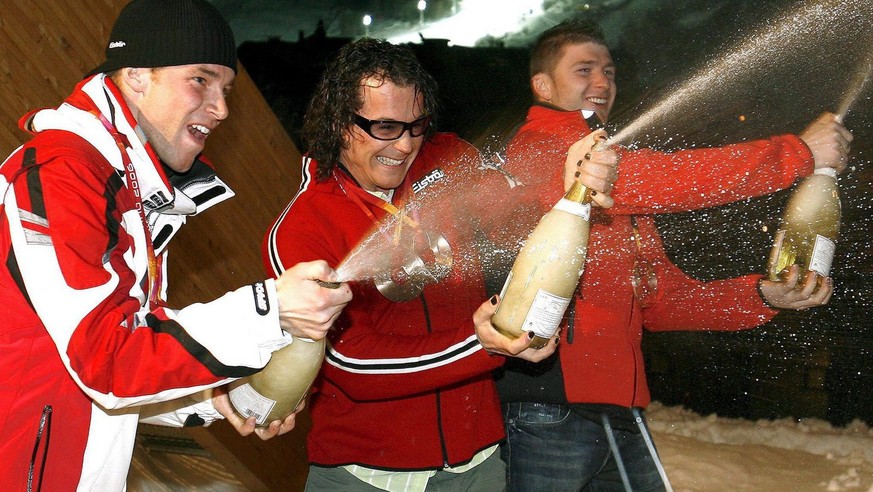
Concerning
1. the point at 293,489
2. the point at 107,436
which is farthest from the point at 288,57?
the point at 107,436

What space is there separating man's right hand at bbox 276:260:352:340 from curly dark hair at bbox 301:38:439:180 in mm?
633

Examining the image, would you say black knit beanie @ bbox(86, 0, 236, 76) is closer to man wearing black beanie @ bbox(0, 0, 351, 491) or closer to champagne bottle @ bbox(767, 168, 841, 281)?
man wearing black beanie @ bbox(0, 0, 351, 491)

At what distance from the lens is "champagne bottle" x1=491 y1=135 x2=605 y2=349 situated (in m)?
1.60

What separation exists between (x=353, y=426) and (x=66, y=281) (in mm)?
755

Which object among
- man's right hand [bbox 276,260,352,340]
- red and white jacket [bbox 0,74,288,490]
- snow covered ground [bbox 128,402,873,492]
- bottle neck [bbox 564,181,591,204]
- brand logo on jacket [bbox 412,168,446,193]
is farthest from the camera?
snow covered ground [bbox 128,402,873,492]

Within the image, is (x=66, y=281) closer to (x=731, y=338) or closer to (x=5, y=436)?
(x=5, y=436)

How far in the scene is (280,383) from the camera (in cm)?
164

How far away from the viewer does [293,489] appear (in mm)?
3662

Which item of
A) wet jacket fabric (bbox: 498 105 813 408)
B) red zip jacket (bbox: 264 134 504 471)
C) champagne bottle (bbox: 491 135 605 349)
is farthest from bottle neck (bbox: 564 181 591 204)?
red zip jacket (bbox: 264 134 504 471)

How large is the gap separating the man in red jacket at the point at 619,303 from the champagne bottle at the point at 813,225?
25mm

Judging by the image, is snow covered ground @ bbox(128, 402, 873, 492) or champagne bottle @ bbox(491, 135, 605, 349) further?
snow covered ground @ bbox(128, 402, 873, 492)

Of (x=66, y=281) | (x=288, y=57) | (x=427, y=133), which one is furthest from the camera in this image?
(x=288, y=57)

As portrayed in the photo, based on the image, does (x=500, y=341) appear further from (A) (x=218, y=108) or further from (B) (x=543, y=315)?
(A) (x=218, y=108)

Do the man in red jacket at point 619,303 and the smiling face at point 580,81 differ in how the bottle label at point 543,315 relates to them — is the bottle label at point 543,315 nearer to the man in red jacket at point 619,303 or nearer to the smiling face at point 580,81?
the man in red jacket at point 619,303
